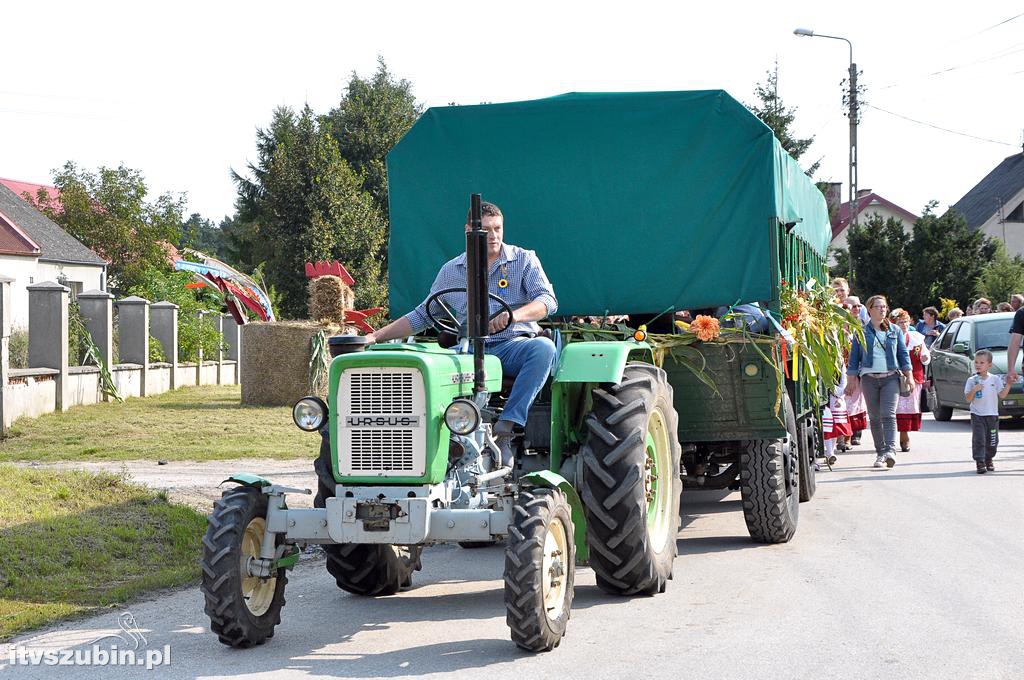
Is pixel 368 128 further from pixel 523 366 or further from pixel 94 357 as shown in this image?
pixel 523 366

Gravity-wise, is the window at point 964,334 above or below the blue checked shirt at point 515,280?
below

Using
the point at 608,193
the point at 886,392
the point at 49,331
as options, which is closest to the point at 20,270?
the point at 49,331

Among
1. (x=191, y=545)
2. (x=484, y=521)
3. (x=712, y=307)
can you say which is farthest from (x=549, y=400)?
(x=191, y=545)

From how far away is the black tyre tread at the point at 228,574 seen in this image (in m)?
5.91

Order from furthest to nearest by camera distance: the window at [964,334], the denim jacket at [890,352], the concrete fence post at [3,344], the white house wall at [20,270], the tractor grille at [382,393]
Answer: the white house wall at [20,270] → the window at [964,334] → the concrete fence post at [3,344] → the denim jacket at [890,352] → the tractor grille at [382,393]

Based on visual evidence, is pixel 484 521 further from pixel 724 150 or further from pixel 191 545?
pixel 724 150

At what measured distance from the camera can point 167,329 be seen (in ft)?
83.2

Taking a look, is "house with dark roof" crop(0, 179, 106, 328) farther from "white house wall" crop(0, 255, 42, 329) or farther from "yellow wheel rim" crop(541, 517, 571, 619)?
"yellow wheel rim" crop(541, 517, 571, 619)

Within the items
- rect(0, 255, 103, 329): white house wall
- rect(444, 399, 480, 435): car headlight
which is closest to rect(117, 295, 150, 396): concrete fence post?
rect(0, 255, 103, 329): white house wall

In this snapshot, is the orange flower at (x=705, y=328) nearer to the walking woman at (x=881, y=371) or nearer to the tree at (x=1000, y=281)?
the walking woman at (x=881, y=371)

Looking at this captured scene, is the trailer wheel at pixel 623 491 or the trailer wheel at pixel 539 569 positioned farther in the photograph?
the trailer wheel at pixel 623 491

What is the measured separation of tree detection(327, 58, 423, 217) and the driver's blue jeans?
44907 mm

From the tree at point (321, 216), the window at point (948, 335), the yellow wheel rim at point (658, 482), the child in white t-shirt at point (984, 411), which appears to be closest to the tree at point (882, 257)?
the tree at point (321, 216)

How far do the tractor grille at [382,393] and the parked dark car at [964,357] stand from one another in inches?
580
